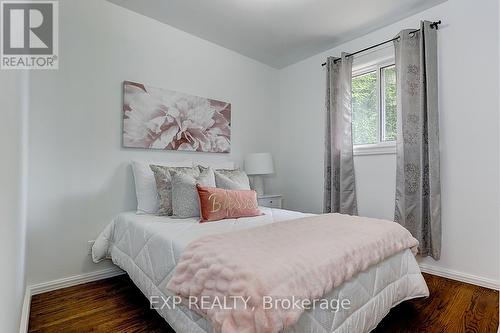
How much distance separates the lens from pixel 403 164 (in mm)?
2494

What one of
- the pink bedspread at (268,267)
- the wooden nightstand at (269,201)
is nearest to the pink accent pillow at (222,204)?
the pink bedspread at (268,267)

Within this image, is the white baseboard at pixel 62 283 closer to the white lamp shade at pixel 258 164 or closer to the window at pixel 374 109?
the white lamp shade at pixel 258 164

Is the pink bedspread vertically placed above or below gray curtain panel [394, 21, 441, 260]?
below

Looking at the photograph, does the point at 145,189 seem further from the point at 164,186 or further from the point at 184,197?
the point at 184,197

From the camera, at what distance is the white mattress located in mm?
1223

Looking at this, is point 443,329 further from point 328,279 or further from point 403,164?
point 403,164

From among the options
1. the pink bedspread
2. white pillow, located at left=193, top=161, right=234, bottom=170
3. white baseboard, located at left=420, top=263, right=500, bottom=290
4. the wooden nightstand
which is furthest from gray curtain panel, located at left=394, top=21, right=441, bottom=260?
white pillow, located at left=193, top=161, right=234, bottom=170

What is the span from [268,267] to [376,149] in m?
2.30

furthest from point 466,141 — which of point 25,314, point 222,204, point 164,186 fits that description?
point 25,314

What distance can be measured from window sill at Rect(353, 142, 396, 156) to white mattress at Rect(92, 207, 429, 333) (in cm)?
131

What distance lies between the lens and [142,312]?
5.89ft

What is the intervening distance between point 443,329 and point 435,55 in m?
2.23

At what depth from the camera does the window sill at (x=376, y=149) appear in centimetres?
273

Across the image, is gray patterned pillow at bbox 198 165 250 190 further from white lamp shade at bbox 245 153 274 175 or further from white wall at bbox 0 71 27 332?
white wall at bbox 0 71 27 332
